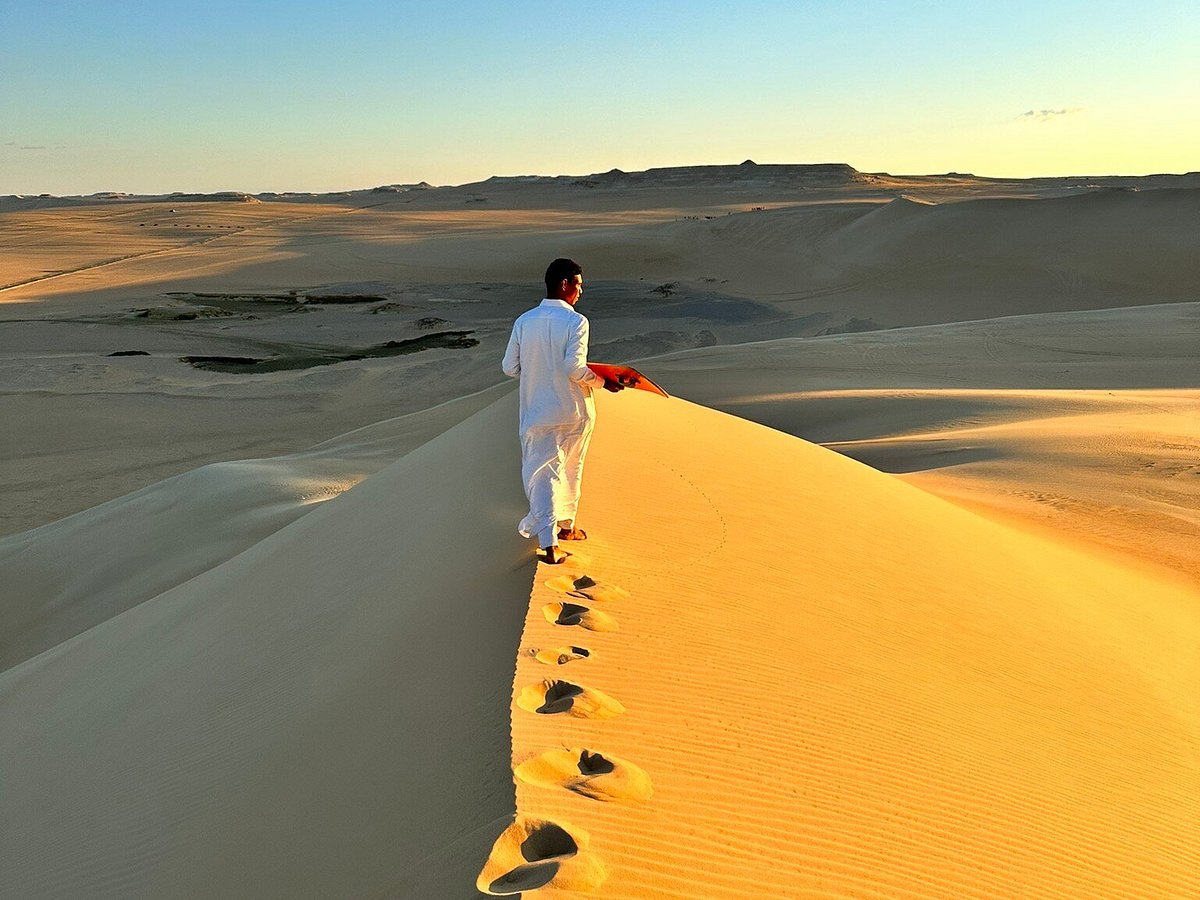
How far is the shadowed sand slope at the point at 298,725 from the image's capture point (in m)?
2.98

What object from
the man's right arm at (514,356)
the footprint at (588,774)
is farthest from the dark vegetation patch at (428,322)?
the footprint at (588,774)

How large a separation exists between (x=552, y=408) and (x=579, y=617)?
3.99ft

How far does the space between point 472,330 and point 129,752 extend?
71.4 ft

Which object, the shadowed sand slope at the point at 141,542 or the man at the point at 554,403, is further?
the shadowed sand slope at the point at 141,542

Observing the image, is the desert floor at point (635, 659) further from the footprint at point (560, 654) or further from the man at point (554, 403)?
the man at point (554, 403)

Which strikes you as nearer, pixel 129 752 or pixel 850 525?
pixel 129 752

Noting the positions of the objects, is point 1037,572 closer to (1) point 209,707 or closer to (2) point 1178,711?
(2) point 1178,711

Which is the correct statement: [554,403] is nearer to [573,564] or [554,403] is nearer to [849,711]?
[573,564]

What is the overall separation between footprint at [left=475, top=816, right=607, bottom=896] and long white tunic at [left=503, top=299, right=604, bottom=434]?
256 centimetres

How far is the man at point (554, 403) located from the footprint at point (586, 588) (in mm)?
211

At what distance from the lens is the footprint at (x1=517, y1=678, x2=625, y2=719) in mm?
3312

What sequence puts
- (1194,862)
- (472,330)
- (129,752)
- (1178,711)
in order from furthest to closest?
(472,330)
(1178,711)
(129,752)
(1194,862)

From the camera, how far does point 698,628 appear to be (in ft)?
13.7

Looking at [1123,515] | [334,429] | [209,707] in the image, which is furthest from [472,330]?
A: [209,707]
